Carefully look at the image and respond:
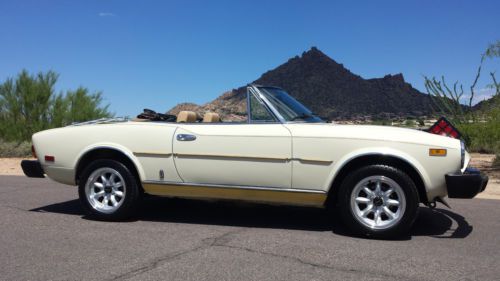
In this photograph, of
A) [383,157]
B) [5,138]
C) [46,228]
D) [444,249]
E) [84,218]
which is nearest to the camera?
[444,249]

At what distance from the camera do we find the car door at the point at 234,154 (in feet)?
18.0

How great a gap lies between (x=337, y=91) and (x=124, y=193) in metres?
123

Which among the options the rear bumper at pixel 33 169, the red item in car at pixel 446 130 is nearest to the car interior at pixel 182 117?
the rear bumper at pixel 33 169

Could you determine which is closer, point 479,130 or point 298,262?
point 298,262

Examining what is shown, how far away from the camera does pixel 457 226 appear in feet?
19.5

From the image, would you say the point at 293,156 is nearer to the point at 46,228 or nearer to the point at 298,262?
the point at 298,262

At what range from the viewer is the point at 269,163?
5.51m

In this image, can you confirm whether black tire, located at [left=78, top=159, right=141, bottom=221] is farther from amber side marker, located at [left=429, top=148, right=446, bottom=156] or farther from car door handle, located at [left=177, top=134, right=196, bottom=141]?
amber side marker, located at [left=429, top=148, right=446, bottom=156]

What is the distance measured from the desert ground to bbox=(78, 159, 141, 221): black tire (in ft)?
18.3

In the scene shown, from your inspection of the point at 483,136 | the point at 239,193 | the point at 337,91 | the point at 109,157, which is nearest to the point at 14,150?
the point at 109,157

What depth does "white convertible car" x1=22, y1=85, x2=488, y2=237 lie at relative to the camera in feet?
17.0

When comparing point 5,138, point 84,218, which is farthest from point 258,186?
point 5,138

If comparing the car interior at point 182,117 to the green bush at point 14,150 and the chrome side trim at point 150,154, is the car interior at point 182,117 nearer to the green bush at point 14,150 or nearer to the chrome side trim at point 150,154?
the chrome side trim at point 150,154

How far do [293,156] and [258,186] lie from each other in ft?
1.68
